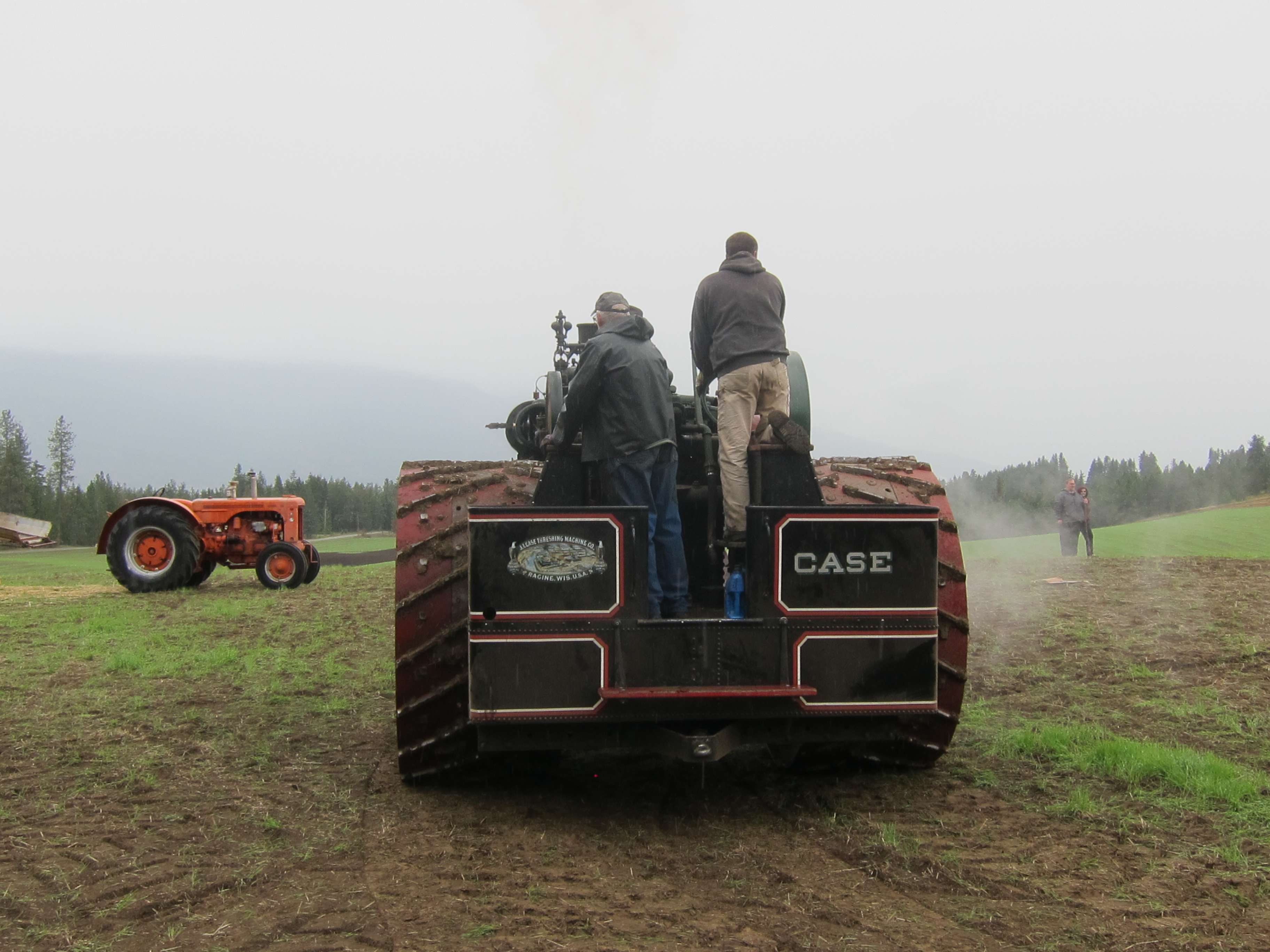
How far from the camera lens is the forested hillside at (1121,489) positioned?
33.1 m

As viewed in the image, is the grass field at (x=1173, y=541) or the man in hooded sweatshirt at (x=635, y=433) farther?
the grass field at (x=1173, y=541)

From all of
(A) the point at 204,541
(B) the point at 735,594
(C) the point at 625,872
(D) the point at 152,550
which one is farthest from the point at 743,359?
(A) the point at 204,541

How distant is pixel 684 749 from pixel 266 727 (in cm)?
316

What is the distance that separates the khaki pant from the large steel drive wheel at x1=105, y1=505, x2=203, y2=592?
476 inches

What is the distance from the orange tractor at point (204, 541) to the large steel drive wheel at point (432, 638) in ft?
37.5

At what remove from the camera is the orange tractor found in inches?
603

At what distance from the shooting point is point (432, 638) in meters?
4.68

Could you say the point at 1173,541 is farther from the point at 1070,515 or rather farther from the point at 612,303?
the point at 612,303

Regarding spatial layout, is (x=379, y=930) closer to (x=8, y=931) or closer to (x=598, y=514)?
(x=8, y=931)

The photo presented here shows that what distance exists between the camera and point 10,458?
232ft

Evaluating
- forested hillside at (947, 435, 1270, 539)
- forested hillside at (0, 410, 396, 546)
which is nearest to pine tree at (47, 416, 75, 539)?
forested hillside at (0, 410, 396, 546)

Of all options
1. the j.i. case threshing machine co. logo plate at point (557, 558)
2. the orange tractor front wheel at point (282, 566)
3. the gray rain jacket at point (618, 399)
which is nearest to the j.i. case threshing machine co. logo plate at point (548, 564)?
the j.i. case threshing machine co. logo plate at point (557, 558)

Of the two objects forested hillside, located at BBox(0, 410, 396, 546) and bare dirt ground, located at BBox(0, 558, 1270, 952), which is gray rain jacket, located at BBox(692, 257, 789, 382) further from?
forested hillside, located at BBox(0, 410, 396, 546)

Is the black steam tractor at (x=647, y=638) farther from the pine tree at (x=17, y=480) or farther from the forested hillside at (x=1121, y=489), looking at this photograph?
the pine tree at (x=17, y=480)
